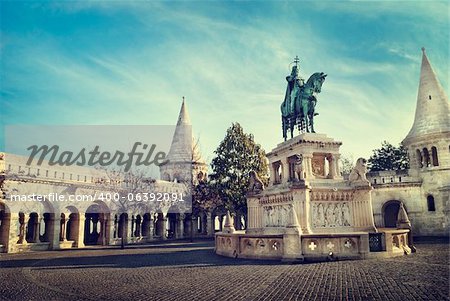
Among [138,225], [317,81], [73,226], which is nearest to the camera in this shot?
[317,81]

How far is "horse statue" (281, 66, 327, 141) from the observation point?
17.1m

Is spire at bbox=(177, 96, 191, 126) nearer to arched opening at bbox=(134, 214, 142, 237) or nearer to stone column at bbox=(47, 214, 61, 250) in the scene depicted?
arched opening at bbox=(134, 214, 142, 237)

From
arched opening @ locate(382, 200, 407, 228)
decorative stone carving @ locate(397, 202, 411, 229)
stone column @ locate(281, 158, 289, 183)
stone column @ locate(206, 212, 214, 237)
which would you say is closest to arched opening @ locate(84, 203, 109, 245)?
stone column @ locate(206, 212, 214, 237)

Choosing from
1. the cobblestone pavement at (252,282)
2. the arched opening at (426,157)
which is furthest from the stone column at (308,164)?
the arched opening at (426,157)

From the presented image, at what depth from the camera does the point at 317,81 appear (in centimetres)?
1716

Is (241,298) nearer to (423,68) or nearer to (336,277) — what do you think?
(336,277)

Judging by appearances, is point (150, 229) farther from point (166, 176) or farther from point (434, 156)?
point (434, 156)

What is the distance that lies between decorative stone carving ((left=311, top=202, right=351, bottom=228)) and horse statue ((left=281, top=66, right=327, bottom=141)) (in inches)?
160

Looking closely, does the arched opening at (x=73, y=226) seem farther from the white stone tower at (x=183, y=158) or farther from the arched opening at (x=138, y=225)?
the white stone tower at (x=183, y=158)

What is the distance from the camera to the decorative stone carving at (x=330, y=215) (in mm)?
14508

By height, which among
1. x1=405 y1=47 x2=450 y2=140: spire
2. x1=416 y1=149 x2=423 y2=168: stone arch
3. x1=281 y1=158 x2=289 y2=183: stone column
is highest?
x1=405 y1=47 x2=450 y2=140: spire

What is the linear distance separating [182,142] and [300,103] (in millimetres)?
32356

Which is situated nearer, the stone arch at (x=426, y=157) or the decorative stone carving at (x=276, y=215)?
the decorative stone carving at (x=276, y=215)

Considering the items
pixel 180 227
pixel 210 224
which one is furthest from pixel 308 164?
pixel 210 224
